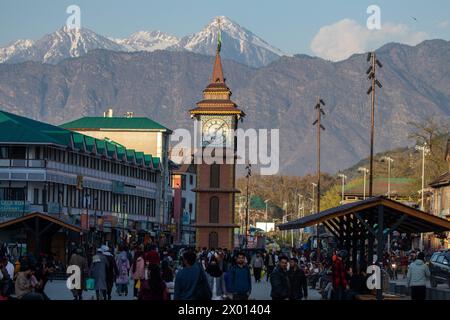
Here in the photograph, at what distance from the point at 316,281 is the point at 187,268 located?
35.3 metres

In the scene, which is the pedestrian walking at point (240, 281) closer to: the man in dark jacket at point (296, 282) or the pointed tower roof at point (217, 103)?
the man in dark jacket at point (296, 282)

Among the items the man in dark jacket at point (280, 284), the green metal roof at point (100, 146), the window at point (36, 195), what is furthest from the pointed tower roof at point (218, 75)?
the man in dark jacket at point (280, 284)

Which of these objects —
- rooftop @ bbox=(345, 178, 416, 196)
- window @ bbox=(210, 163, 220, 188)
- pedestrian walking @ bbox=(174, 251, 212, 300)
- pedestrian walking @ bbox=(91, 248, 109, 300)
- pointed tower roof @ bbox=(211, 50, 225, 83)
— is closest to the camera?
pedestrian walking @ bbox=(174, 251, 212, 300)

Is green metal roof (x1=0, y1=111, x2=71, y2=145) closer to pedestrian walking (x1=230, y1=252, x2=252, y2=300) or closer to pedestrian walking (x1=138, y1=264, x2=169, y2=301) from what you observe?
pedestrian walking (x1=230, y1=252, x2=252, y2=300)

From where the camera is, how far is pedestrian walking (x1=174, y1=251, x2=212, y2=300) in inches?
1053

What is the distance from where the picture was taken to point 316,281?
61.8 meters

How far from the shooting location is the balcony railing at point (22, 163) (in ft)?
363

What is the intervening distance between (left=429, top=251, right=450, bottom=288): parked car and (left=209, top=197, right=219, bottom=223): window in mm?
77764

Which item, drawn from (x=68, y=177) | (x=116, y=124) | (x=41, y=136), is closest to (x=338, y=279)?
(x=41, y=136)

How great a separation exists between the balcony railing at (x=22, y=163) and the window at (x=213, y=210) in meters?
28.8

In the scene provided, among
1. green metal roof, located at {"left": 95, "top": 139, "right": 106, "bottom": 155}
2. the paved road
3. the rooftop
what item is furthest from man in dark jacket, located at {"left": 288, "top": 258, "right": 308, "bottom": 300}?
the rooftop
